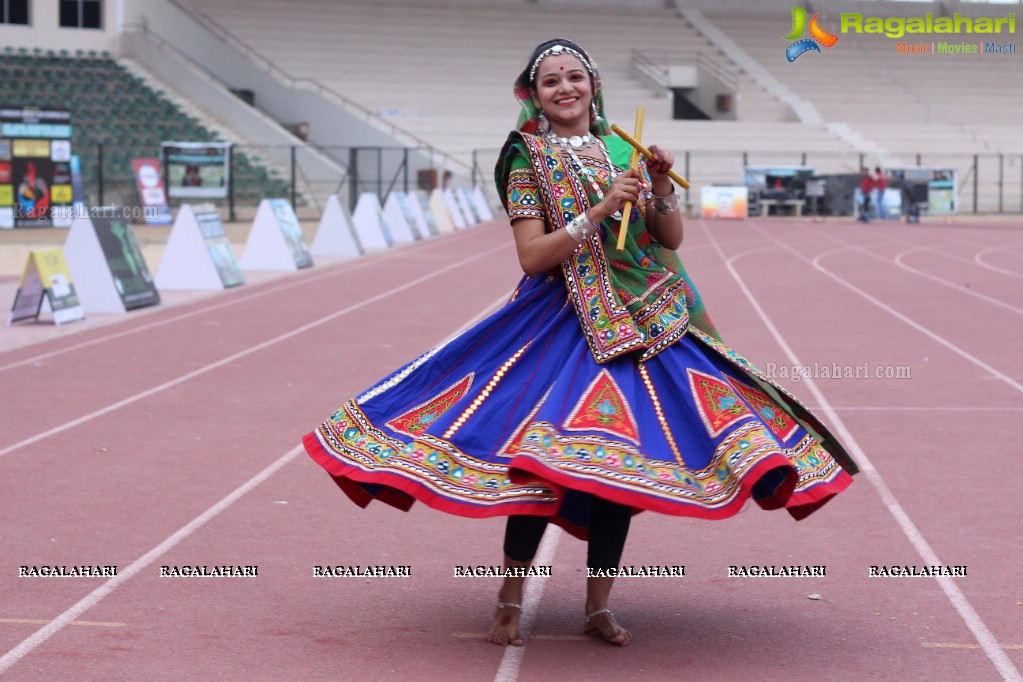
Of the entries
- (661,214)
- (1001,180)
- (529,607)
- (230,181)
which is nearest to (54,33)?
(230,181)

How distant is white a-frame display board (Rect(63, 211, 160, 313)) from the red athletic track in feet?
7.87

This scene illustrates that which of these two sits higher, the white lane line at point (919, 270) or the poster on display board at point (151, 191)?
Result: the poster on display board at point (151, 191)

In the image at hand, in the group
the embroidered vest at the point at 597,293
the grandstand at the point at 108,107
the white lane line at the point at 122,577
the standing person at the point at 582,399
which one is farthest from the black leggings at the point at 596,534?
the grandstand at the point at 108,107

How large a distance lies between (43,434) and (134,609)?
348 centimetres

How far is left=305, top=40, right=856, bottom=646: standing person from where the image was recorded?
3.86m

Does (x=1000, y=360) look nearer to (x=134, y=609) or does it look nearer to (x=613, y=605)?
(x=613, y=605)

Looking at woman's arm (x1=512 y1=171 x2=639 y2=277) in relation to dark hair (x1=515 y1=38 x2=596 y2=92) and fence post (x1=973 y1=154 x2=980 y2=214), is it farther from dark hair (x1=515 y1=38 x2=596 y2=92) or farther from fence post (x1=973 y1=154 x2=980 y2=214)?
fence post (x1=973 y1=154 x2=980 y2=214)

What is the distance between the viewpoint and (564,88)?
13.9ft

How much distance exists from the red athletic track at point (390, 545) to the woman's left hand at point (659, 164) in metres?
1.38

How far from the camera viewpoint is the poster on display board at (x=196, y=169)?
32.0 meters

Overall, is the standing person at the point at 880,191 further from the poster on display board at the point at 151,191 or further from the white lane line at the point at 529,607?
the white lane line at the point at 529,607

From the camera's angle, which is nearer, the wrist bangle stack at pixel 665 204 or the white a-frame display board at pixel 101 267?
the wrist bangle stack at pixel 665 204

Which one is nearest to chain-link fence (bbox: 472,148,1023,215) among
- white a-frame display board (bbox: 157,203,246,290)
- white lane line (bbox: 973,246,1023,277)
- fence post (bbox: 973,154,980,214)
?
fence post (bbox: 973,154,980,214)

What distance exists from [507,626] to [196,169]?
29074mm
